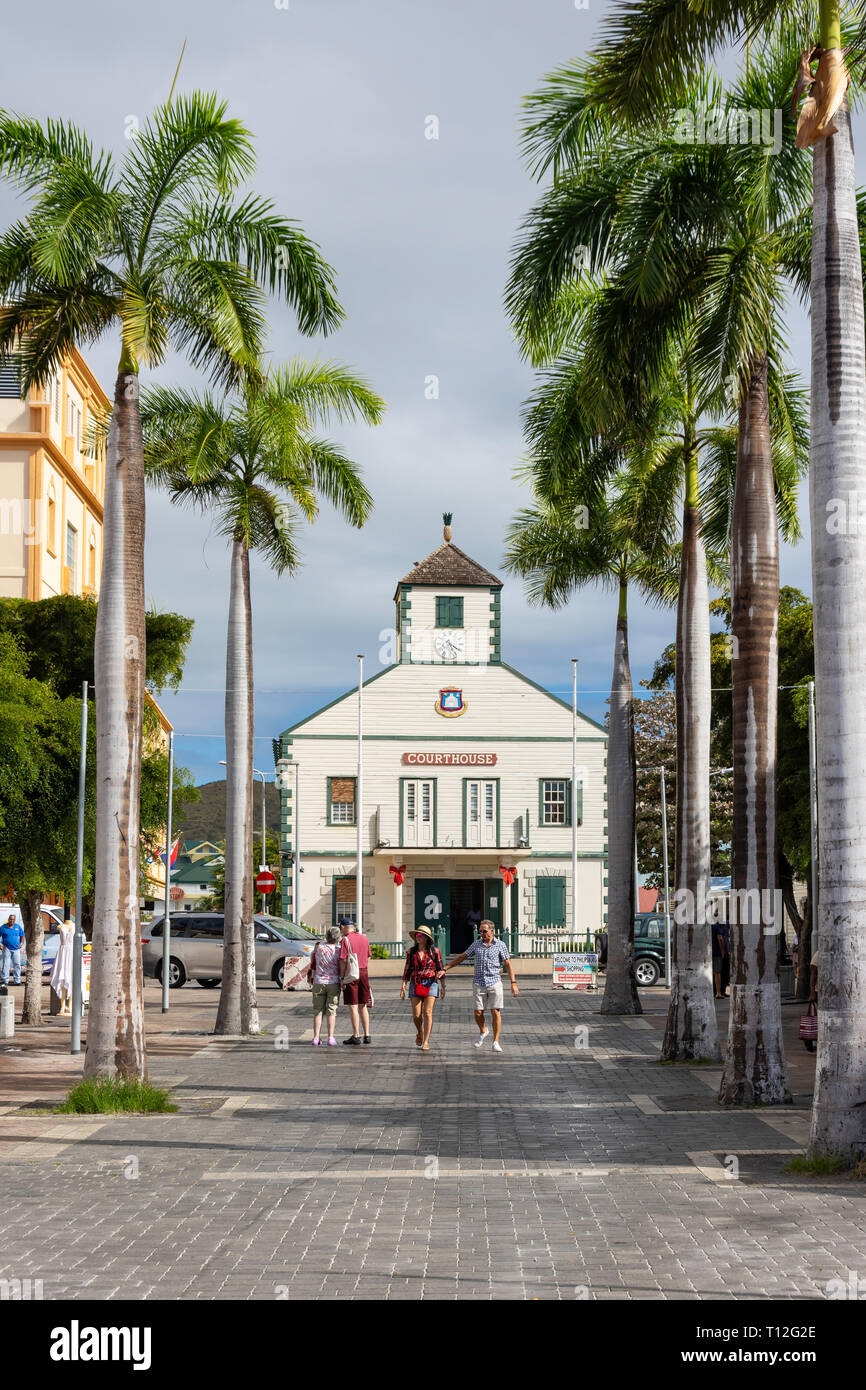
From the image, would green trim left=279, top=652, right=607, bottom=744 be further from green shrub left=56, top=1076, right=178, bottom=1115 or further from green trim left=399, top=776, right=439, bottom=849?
green shrub left=56, top=1076, right=178, bottom=1115

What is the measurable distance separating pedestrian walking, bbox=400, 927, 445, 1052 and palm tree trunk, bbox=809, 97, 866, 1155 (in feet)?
30.4

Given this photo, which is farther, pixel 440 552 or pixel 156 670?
pixel 440 552

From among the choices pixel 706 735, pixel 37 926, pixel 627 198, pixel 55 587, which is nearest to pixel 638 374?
pixel 627 198

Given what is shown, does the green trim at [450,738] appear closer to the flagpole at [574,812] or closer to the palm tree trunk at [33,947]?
the flagpole at [574,812]

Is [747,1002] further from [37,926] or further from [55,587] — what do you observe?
[55,587]

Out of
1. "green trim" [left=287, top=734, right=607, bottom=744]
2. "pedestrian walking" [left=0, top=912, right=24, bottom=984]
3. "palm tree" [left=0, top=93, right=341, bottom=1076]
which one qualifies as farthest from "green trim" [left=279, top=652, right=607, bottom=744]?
"palm tree" [left=0, top=93, right=341, bottom=1076]

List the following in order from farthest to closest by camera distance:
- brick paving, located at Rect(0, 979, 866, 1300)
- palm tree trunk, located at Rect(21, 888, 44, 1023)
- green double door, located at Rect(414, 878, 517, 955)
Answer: green double door, located at Rect(414, 878, 517, 955) < palm tree trunk, located at Rect(21, 888, 44, 1023) < brick paving, located at Rect(0, 979, 866, 1300)

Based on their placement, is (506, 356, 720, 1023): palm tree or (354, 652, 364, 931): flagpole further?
(354, 652, 364, 931): flagpole

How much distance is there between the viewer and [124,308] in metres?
16.0

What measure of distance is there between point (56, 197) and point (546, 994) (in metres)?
24.4

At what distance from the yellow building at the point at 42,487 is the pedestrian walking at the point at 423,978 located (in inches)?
858

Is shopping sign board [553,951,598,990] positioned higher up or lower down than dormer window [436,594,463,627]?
lower down

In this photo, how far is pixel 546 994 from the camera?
3591 cm

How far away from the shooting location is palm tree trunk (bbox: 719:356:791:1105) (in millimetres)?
14969
